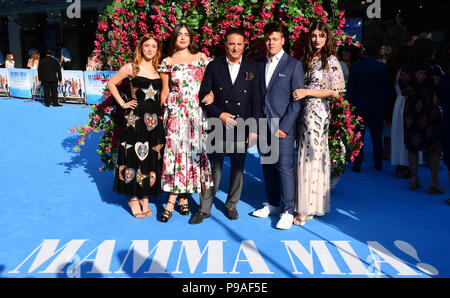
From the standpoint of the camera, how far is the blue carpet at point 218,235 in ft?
11.7

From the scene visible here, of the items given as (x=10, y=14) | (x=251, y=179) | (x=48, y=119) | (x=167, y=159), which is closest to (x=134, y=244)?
(x=167, y=159)

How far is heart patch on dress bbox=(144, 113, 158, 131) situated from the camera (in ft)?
15.2

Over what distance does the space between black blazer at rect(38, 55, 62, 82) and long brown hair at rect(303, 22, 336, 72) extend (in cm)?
1247

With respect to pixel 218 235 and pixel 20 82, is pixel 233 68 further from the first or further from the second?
pixel 20 82

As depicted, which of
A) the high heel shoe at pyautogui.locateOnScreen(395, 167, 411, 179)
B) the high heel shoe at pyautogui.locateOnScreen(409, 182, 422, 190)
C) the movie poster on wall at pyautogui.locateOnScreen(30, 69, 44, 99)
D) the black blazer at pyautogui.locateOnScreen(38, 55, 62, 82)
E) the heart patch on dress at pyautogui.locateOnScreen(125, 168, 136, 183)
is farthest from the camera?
the movie poster on wall at pyautogui.locateOnScreen(30, 69, 44, 99)

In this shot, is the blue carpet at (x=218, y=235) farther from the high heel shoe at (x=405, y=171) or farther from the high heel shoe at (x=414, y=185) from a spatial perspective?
the high heel shoe at (x=405, y=171)

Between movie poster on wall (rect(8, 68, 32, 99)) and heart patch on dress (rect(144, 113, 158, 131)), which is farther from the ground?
movie poster on wall (rect(8, 68, 32, 99))

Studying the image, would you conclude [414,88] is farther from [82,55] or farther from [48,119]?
[82,55]

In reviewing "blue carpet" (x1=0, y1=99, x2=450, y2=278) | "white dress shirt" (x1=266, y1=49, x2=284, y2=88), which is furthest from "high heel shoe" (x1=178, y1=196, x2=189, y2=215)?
"white dress shirt" (x1=266, y1=49, x2=284, y2=88)

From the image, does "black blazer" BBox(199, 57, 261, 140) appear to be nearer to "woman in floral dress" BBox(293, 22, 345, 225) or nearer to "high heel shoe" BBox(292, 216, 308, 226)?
"woman in floral dress" BBox(293, 22, 345, 225)

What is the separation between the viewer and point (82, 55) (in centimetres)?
2861

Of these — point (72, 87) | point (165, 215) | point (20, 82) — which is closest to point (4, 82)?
point (20, 82)

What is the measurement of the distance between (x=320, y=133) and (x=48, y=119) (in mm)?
9830

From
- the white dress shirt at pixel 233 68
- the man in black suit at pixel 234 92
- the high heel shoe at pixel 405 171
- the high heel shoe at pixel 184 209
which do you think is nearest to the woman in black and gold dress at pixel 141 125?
the high heel shoe at pixel 184 209
